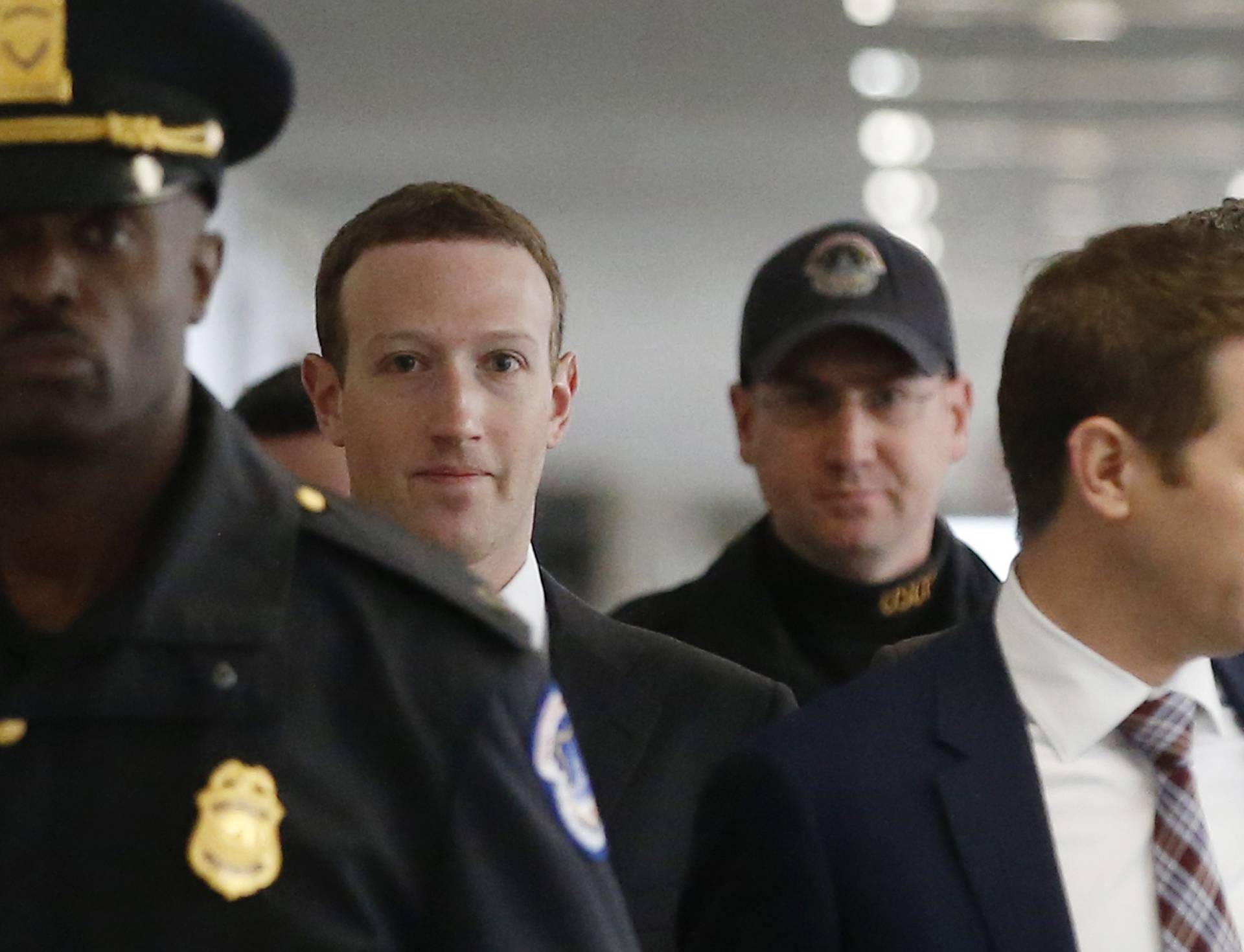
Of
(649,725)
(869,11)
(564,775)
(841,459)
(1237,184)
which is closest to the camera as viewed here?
(564,775)

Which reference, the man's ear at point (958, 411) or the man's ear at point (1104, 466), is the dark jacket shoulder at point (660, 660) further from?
the man's ear at point (958, 411)

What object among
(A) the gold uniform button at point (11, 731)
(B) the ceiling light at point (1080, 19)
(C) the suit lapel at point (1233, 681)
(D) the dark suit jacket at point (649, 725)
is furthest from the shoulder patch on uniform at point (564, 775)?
(B) the ceiling light at point (1080, 19)

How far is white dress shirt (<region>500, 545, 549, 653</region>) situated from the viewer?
7.66ft

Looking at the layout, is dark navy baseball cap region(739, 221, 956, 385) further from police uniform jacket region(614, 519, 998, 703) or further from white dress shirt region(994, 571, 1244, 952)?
white dress shirt region(994, 571, 1244, 952)

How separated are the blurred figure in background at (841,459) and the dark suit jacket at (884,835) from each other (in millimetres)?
791

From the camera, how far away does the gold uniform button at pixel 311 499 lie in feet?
5.04

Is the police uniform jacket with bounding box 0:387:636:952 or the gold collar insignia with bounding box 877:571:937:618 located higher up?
the police uniform jacket with bounding box 0:387:636:952

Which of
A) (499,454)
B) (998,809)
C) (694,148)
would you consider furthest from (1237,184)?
(998,809)

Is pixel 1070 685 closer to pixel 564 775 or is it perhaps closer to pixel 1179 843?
pixel 1179 843

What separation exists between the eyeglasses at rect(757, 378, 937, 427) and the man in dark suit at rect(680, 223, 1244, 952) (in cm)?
67

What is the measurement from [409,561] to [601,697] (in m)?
0.79

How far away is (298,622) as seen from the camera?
148 centimetres

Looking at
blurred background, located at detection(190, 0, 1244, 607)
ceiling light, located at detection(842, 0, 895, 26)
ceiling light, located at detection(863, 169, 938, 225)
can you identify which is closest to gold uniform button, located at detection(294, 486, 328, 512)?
blurred background, located at detection(190, 0, 1244, 607)

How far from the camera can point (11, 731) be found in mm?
1402
